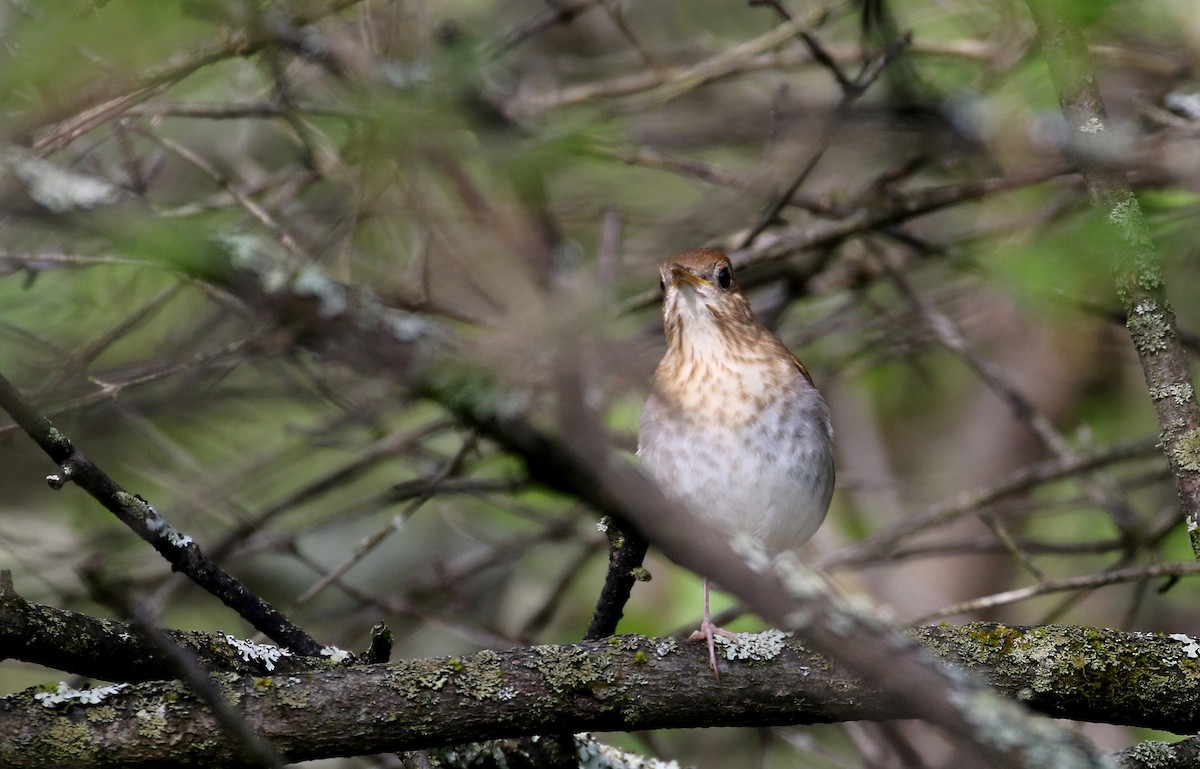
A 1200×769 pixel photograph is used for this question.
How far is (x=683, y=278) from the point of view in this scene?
4.46 m

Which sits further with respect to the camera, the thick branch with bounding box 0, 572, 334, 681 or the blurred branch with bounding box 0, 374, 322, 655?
the thick branch with bounding box 0, 572, 334, 681

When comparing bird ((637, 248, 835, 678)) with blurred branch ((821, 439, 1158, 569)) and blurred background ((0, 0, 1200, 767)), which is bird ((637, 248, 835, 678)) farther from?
blurred branch ((821, 439, 1158, 569))

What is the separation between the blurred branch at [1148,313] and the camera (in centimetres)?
330

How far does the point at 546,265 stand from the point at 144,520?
1.11m

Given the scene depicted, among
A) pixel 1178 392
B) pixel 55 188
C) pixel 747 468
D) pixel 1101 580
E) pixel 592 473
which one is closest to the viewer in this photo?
pixel 592 473

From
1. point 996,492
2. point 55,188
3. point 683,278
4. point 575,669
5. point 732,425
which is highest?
point 683,278

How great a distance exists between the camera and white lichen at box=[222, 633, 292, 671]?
3029mm

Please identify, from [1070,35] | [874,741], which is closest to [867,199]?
[1070,35]

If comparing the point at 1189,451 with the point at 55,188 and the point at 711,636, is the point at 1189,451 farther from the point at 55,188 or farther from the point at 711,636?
the point at 55,188

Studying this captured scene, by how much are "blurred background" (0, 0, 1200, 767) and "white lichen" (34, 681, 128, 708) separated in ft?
2.51

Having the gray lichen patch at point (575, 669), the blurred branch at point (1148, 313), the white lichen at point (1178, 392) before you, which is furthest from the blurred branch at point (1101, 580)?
the gray lichen patch at point (575, 669)

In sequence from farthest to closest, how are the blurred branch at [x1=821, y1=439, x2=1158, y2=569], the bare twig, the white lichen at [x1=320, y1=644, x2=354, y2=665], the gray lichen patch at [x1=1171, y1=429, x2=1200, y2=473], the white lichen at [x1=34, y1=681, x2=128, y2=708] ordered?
the blurred branch at [x1=821, y1=439, x2=1158, y2=569] → the bare twig → the gray lichen patch at [x1=1171, y1=429, x2=1200, y2=473] → the white lichen at [x1=320, y1=644, x2=354, y2=665] → the white lichen at [x1=34, y1=681, x2=128, y2=708]

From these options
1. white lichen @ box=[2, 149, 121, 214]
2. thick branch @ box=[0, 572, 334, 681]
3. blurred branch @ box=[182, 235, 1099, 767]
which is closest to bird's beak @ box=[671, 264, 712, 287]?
thick branch @ box=[0, 572, 334, 681]

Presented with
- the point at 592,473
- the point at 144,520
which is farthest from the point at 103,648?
the point at 592,473
